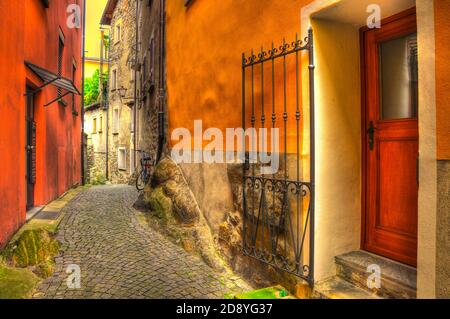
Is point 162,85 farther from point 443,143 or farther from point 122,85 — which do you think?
point 122,85

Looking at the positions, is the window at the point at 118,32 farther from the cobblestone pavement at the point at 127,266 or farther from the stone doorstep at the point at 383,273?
the stone doorstep at the point at 383,273

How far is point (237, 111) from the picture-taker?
4.15 meters

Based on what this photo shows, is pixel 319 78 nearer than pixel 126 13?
Yes

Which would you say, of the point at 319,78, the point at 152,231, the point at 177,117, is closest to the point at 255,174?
the point at 319,78

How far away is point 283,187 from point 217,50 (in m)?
2.50

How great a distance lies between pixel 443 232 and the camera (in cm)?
199

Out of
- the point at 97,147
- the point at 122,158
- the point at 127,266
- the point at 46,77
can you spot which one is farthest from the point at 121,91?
the point at 127,266

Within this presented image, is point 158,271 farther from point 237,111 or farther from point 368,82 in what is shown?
point 368,82

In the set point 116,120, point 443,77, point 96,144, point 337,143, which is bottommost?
point 337,143

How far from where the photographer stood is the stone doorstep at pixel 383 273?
2.37 meters

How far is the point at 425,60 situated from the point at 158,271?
11.5ft

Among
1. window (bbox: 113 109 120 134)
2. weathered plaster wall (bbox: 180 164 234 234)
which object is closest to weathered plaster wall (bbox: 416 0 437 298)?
weathered plaster wall (bbox: 180 164 234 234)

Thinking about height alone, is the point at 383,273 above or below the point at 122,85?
below
